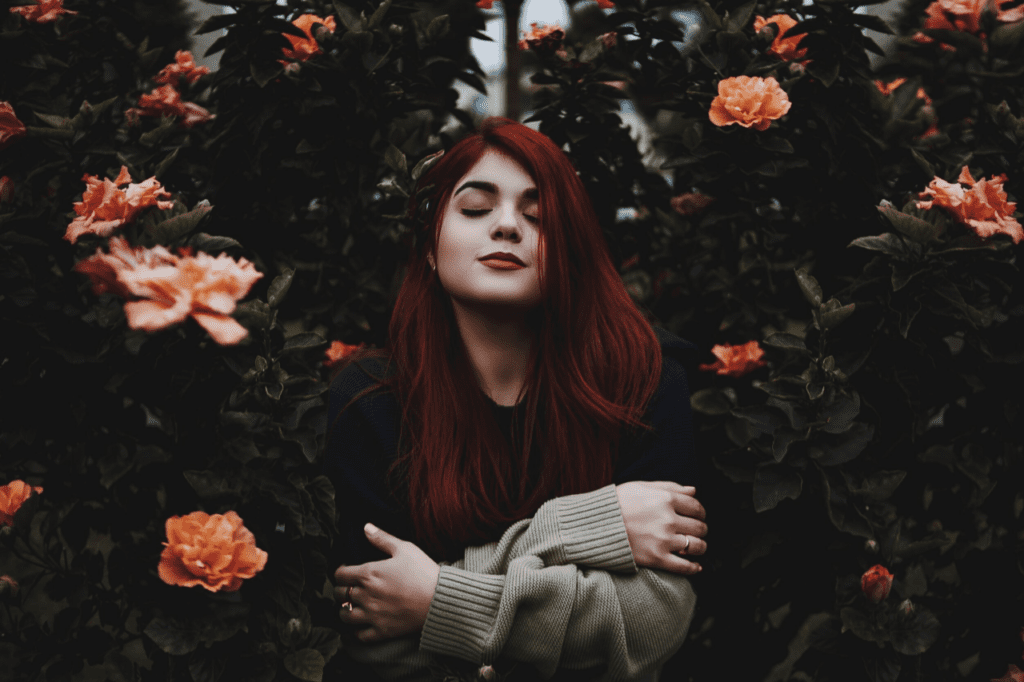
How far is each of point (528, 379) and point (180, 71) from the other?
51.0 inches

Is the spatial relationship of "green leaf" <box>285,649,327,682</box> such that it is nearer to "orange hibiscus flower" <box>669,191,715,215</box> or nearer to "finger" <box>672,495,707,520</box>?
"finger" <box>672,495,707,520</box>

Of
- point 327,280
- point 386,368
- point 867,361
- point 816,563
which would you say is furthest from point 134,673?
point 867,361

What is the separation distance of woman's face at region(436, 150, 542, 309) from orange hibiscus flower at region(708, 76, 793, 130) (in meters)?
0.50

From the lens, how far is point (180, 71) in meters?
1.91

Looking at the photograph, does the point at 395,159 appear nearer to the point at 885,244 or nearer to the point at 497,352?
the point at 497,352

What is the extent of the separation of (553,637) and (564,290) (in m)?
0.67

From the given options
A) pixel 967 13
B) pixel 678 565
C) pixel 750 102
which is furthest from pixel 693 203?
pixel 678 565

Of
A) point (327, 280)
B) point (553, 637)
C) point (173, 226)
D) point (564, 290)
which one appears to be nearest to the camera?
point (173, 226)

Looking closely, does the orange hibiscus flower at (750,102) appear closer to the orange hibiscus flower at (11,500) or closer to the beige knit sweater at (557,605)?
the beige knit sweater at (557,605)

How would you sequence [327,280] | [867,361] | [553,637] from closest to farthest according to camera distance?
[553,637], [867,361], [327,280]

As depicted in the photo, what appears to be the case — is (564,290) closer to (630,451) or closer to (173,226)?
(630,451)

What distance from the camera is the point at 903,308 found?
4.98ft

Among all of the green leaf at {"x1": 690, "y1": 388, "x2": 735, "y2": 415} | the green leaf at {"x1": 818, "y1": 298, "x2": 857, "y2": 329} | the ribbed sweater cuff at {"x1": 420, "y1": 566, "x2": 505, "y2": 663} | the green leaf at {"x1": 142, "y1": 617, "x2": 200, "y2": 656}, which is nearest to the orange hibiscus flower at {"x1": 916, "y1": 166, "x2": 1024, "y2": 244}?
the green leaf at {"x1": 818, "y1": 298, "x2": 857, "y2": 329}

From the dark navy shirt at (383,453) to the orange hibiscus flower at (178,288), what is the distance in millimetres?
635
